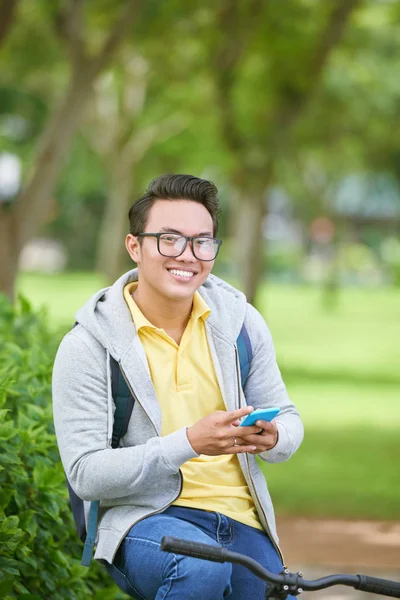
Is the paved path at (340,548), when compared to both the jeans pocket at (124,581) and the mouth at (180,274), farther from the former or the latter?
the mouth at (180,274)

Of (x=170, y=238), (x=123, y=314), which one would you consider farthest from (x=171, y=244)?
(x=123, y=314)

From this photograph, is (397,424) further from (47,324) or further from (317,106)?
(317,106)

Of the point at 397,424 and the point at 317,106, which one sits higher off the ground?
the point at 317,106

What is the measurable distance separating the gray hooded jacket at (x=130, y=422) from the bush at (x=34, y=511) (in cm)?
34

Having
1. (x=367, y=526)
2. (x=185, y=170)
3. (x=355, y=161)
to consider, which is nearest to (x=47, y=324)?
(x=367, y=526)

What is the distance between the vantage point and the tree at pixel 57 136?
47.5ft

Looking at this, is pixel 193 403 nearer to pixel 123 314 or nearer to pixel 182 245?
pixel 123 314

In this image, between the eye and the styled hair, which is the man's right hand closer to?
the eye

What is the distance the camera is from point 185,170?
120 ft

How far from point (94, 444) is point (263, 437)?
1.56 feet

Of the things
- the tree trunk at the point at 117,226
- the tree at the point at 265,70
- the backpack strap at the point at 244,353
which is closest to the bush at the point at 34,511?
the backpack strap at the point at 244,353

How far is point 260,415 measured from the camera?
3271 mm

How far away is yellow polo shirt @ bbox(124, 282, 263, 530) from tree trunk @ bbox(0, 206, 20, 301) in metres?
10.8

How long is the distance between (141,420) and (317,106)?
25.3 meters
